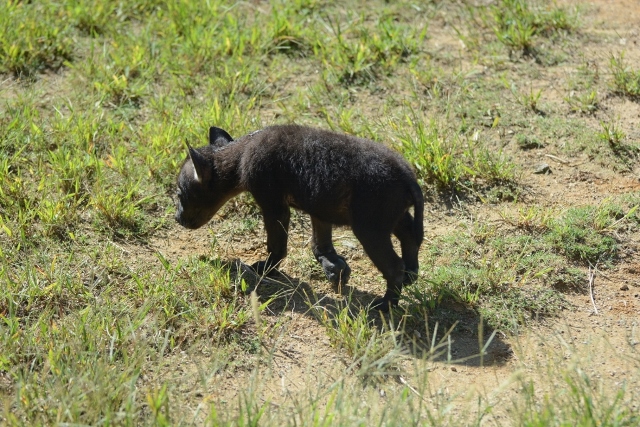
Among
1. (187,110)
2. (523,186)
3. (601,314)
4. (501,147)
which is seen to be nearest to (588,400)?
(601,314)

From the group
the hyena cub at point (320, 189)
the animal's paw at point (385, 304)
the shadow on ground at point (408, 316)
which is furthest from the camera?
the animal's paw at point (385, 304)

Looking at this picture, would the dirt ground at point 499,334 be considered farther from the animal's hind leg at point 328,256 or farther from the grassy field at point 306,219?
the animal's hind leg at point 328,256

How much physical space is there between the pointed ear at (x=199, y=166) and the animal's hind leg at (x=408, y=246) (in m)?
1.56

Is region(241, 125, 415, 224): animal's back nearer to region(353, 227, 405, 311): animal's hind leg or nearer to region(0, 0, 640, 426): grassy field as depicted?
region(353, 227, 405, 311): animal's hind leg

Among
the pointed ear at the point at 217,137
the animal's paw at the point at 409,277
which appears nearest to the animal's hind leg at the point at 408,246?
the animal's paw at the point at 409,277

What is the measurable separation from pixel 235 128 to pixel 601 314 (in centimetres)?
365

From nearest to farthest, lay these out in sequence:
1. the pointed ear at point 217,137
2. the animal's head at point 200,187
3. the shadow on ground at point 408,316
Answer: the shadow on ground at point 408,316 → the animal's head at point 200,187 → the pointed ear at point 217,137

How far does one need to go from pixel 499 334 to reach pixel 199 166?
2591 mm

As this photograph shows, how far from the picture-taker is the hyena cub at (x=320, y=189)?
6.04 m

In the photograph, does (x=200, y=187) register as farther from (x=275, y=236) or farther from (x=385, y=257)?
(x=385, y=257)

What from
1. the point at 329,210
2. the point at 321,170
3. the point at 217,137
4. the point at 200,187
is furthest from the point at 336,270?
the point at 217,137

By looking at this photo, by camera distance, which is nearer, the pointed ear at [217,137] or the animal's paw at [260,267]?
the animal's paw at [260,267]

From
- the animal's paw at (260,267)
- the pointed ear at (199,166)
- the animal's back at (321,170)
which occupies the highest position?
the animal's back at (321,170)

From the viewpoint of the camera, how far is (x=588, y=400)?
4.50 m
